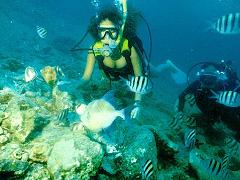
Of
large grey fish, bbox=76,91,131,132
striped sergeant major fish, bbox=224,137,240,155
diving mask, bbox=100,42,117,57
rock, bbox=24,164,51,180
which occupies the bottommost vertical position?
striped sergeant major fish, bbox=224,137,240,155

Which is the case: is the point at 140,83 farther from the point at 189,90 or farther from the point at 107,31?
the point at 189,90

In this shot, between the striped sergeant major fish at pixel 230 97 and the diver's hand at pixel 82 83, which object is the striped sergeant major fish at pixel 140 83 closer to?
the striped sergeant major fish at pixel 230 97

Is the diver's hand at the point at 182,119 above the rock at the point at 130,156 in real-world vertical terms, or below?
below

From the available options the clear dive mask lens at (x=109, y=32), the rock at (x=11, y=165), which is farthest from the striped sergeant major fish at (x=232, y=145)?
the rock at (x=11, y=165)

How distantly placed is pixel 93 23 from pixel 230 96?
10.7 ft

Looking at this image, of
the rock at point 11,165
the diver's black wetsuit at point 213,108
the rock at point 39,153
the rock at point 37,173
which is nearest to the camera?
the rock at point 11,165

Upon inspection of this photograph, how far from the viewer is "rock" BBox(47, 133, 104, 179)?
3031 millimetres

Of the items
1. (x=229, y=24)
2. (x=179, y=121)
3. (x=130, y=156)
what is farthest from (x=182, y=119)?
(x=130, y=156)

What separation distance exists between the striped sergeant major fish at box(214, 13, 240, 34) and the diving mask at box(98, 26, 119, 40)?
1984 mm

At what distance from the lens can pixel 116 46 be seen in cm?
561

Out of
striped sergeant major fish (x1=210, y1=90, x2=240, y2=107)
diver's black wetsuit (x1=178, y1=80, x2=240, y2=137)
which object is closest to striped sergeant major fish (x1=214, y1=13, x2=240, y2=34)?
striped sergeant major fish (x1=210, y1=90, x2=240, y2=107)

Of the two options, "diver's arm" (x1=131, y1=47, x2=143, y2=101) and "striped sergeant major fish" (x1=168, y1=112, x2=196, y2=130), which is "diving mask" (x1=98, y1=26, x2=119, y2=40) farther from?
"striped sergeant major fish" (x1=168, y1=112, x2=196, y2=130)

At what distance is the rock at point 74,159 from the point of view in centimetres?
303

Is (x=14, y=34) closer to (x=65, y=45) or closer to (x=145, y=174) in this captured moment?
(x=65, y=45)
